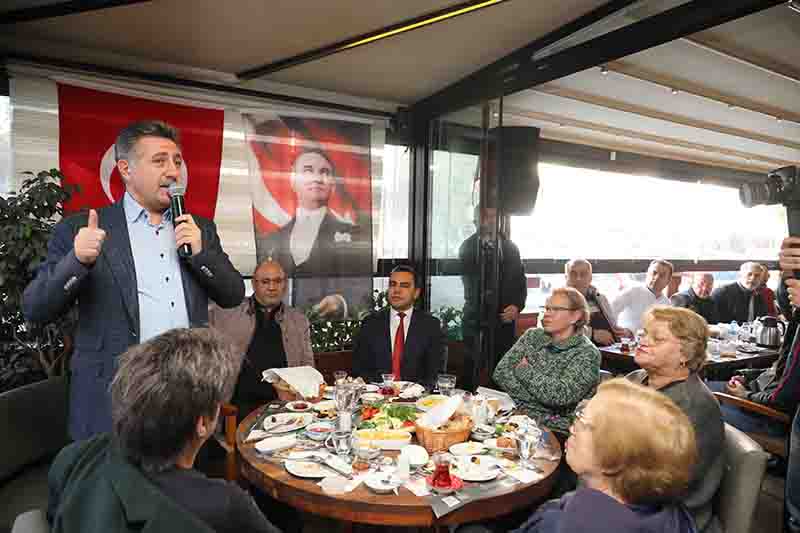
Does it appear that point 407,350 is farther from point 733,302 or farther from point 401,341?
point 733,302

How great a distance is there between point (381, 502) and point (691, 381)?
1.30 meters

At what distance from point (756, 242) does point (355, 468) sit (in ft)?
30.0

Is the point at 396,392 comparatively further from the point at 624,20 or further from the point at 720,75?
the point at 720,75

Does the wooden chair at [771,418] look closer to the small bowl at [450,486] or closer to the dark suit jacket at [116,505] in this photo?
the small bowl at [450,486]

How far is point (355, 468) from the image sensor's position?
1784 mm

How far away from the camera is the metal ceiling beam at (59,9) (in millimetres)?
2258

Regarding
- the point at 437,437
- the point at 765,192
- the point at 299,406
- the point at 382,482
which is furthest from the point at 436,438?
the point at 765,192

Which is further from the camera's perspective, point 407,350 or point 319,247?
point 319,247

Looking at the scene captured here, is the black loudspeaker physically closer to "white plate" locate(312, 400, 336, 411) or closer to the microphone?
"white plate" locate(312, 400, 336, 411)

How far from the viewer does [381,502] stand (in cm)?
158

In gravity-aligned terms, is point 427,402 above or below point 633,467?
below

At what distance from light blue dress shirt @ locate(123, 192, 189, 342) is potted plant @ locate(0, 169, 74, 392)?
1.21 m

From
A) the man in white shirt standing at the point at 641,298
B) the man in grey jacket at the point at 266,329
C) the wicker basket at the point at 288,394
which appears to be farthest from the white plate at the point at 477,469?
the man in white shirt standing at the point at 641,298

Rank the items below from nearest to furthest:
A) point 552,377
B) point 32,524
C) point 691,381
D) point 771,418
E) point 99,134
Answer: point 32,524 < point 691,381 < point 552,377 < point 771,418 < point 99,134
